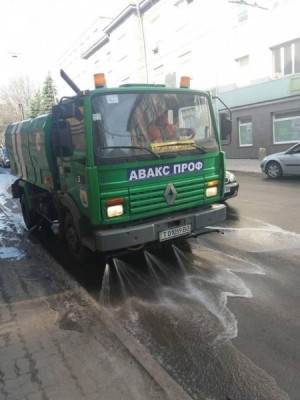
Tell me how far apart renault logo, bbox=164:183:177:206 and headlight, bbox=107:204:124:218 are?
0.69 meters

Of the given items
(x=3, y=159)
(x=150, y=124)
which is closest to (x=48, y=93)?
(x=3, y=159)

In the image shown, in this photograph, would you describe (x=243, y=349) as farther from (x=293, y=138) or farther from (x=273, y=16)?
(x=273, y=16)

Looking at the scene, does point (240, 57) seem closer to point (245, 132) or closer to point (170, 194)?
point (245, 132)

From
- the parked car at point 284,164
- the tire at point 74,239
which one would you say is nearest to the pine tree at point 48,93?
the parked car at point 284,164

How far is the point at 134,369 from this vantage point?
3184 millimetres

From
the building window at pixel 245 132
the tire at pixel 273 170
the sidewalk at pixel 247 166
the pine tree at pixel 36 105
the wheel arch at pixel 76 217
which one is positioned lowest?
the sidewalk at pixel 247 166

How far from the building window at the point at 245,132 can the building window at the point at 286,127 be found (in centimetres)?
190

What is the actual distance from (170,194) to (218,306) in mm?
1657

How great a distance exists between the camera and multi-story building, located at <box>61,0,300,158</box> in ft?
63.1

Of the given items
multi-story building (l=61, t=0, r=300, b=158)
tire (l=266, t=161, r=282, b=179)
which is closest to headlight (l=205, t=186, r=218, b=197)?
tire (l=266, t=161, r=282, b=179)

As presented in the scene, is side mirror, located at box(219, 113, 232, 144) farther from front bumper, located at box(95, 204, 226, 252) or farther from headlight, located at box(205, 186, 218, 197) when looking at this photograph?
front bumper, located at box(95, 204, 226, 252)

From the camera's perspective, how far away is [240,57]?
21.5 meters

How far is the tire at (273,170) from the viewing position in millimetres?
14125

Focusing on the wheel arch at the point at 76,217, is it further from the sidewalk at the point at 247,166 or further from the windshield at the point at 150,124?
the sidewalk at the point at 247,166
